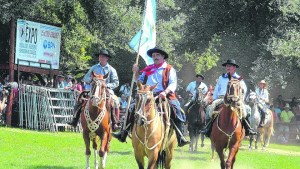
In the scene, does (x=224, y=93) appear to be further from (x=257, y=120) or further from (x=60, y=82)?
(x=60, y=82)

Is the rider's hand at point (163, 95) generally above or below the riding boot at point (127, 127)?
Answer: above

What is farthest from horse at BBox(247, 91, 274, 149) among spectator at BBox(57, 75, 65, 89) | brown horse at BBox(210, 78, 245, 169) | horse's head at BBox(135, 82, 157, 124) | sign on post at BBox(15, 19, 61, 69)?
horse's head at BBox(135, 82, 157, 124)

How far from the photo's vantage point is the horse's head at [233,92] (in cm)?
1572

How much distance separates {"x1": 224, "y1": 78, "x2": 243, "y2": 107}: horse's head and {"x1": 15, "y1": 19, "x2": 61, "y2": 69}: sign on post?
16.0m

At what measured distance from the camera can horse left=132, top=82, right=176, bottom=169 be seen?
1248 centimetres

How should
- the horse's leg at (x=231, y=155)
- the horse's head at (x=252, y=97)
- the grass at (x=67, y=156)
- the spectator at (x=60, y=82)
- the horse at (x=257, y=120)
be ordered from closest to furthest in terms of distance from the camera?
1. the horse's leg at (x=231, y=155)
2. the grass at (x=67, y=156)
3. the horse's head at (x=252, y=97)
4. the horse at (x=257, y=120)
5. the spectator at (x=60, y=82)

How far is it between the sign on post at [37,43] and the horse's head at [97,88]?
47.3 feet

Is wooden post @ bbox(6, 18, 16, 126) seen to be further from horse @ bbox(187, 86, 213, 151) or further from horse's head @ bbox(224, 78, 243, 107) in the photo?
horse's head @ bbox(224, 78, 243, 107)

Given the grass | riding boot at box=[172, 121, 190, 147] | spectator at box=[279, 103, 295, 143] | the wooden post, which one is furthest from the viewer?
spectator at box=[279, 103, 295, 143]

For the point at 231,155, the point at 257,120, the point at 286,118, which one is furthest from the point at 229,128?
the point at 286,118

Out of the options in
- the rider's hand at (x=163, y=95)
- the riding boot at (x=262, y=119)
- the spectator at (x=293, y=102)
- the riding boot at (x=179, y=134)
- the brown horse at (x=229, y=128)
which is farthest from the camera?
the spectator at (x=293, y=102)

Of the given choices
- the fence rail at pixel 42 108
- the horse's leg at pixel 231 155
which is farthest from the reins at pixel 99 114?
the fence rail at pixel 42 108

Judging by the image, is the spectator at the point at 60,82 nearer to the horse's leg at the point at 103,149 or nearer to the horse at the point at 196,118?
the horse at the point at 196,118

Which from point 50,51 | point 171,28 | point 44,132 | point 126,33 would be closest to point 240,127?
point 44,132
